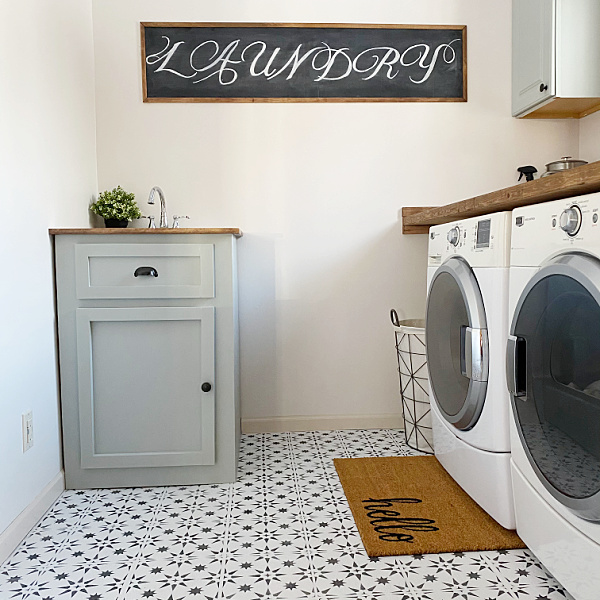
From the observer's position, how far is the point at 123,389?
7.17 feet

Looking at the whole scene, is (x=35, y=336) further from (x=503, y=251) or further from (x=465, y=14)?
(x=465, y=14)

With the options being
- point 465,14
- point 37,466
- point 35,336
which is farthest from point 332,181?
point 37,466

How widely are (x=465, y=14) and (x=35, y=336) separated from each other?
2197mm

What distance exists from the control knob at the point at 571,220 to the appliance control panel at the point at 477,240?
0.32 metres

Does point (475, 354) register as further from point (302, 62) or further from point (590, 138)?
point (302, 62)

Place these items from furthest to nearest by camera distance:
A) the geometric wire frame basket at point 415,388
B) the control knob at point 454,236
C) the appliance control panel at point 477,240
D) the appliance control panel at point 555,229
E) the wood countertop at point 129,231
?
1. the geometric wire frame basket at point 415,388
2. the wood countertop at point 129,231
3. the control knob at point 454,236
4. the appliance control panel at point 477,240
5. the appliance control panel at point 555,229

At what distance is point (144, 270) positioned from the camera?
7.06 feet

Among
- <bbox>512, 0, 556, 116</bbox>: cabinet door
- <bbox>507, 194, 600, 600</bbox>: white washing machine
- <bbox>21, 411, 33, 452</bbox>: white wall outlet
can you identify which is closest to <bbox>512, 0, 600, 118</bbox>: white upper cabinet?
<bbox>512, 0, 556, 116</bbox>: cabinet door

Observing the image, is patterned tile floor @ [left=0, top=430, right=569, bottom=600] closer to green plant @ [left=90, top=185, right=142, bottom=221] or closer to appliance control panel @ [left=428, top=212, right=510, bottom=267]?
appliance control panel @ [left=428, top=212, right=510, bottom=267]

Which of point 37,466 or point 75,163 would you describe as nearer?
point 37,466

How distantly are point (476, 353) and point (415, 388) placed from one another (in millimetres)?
804

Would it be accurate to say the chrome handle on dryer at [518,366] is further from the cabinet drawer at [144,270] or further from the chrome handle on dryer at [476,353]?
the cabinet drawer at [144,270]

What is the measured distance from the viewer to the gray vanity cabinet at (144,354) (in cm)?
215

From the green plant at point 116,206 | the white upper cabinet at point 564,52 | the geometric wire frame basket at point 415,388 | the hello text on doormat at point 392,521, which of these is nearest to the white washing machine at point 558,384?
the hello text on doormat at point 392,521
